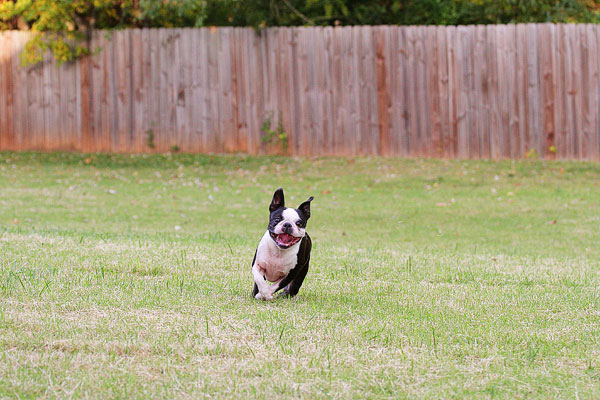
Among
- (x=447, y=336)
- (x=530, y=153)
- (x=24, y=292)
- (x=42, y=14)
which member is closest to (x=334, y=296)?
(x=447, y=336)

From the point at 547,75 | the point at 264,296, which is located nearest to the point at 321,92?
the point at 547,75

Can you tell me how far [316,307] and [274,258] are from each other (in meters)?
0.44

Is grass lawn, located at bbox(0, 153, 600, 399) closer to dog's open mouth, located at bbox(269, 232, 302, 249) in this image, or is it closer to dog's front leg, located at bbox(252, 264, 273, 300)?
dog's front leg, located at bbox(252, 264, 273, 300)

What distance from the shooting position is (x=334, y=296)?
619 centimetres

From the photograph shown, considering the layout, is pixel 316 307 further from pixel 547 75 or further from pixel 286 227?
pixel 547 75

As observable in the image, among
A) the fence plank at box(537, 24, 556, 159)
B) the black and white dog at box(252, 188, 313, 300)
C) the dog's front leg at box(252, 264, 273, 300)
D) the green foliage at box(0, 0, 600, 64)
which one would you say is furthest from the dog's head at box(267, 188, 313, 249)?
the green foliage at box(0, 0, 600, 64)

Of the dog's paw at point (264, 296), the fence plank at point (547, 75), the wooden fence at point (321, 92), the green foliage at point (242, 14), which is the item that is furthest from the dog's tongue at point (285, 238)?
the green foliage at point (242, 14)

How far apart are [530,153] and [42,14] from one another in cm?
1058

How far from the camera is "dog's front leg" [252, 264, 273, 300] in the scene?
222 inches

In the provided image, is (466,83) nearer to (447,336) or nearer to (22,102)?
(22,102)

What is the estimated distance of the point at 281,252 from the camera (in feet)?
18.1

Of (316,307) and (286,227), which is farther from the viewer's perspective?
(316,307)

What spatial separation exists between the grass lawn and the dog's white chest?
24 centimetres

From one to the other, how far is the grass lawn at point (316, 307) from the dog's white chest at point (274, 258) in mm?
241
